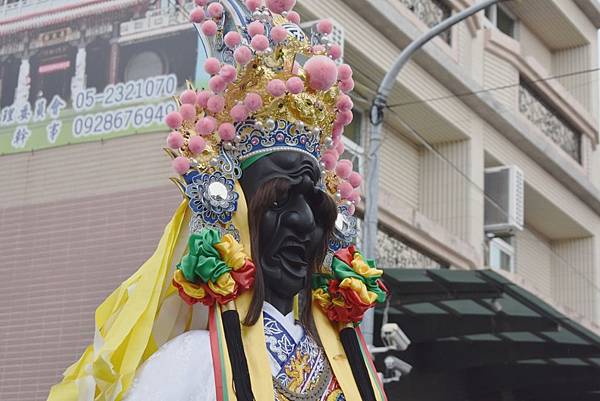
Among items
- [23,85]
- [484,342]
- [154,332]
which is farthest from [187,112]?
[484,342]

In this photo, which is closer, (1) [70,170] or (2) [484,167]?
(1) [70,170]

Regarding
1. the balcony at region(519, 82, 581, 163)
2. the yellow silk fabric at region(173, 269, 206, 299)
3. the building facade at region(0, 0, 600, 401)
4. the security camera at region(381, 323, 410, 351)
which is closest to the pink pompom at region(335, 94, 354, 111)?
the yellow silk fabric at region(173, 269, 206, 299)

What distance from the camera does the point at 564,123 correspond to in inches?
845

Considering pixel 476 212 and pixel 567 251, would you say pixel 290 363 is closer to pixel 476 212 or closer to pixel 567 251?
pixel 476 212

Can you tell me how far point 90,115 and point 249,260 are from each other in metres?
7.23

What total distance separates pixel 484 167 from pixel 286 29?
12928 millimetres

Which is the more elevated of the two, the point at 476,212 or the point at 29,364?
the point at 476,212

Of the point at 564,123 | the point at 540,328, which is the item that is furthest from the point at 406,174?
the point at 564,123

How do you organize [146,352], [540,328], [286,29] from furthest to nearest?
[540,328]
[286,29]
[146,352]

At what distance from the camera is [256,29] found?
17.9 feet

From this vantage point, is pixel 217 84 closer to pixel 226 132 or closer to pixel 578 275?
pixel 226 132

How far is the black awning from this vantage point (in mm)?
15117

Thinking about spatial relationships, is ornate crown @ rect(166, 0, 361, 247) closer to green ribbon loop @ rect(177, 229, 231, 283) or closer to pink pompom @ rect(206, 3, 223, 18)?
pink pompom @ rect(206, 3, 223, 18)

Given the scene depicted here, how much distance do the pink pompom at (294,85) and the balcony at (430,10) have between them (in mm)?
10917
